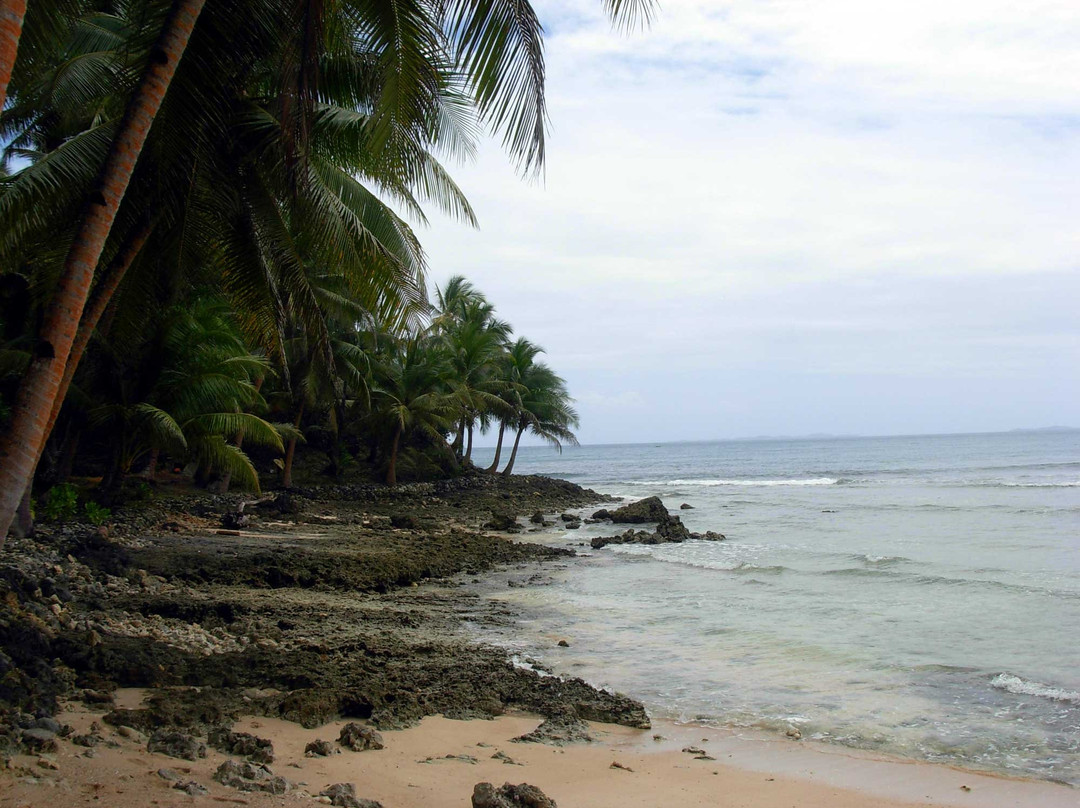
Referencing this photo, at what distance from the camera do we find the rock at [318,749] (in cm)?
472

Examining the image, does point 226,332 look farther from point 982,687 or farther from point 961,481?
point 961,481

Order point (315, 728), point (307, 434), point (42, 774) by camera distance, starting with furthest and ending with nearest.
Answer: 1. point (307, 434)
2. point (315, 728)
3. point (42, 774)

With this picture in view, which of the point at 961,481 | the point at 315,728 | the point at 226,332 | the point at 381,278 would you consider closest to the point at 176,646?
the point at 315,728

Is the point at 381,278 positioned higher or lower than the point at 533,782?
higher

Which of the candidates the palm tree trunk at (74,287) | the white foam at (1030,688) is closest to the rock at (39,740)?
the palm tree trunk at (74,287)

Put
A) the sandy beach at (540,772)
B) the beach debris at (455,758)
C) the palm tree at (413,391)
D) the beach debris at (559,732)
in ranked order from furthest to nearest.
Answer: the palm tree at (413,391)
the beach debris at (559,732)
the beach debris at (455,758)
the sandy beach at (540,772)

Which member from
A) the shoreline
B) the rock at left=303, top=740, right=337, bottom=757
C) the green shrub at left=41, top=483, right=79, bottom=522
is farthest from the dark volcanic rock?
the rock at left=303, top=740, right=337, bottom=757

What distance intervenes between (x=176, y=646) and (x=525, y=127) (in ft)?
16.6

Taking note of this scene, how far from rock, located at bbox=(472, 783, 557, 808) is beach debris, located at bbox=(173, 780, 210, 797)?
1.30 m

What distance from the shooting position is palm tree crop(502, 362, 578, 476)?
39.9 meters

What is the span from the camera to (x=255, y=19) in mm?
6910

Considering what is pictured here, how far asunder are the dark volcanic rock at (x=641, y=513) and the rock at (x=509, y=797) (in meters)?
18.9

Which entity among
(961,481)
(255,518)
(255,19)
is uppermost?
(255,19)

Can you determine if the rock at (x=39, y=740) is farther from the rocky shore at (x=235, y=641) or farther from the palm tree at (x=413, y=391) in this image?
the palm tree at (x=413, y=391)
